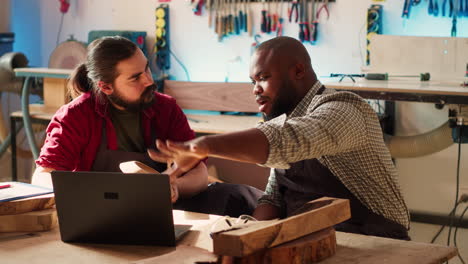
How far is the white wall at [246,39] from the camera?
13.6ft

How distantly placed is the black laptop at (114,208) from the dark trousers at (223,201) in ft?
2.84

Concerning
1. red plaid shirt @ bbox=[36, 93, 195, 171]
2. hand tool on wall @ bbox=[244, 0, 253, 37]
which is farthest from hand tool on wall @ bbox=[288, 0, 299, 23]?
red plaid shirt @ bbox=[36, 93, 195, 171]

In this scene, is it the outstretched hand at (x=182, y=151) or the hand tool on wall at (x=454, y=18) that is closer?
the outstretched hand at (x=182, y=151)

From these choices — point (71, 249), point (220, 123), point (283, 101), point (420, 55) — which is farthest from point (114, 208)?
point (420, 55)

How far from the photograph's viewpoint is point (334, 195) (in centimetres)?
191

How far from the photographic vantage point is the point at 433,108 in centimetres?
418

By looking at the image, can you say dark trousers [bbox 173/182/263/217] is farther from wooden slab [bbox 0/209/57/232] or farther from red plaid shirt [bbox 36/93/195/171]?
wooden slab [bbox 0/209/57/232]

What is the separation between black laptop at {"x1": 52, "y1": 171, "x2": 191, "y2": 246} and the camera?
158cm

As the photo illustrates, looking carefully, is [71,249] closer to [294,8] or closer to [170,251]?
[170,251]

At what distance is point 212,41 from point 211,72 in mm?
225

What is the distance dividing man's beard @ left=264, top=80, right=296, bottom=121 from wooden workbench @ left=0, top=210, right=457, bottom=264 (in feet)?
1.50

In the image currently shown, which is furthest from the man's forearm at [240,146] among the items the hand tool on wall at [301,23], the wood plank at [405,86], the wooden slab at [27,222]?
the hand tool on wall at [301,23]

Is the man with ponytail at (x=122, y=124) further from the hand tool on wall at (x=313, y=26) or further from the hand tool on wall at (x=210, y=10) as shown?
the hand tool on wall at (x=210, y=10)

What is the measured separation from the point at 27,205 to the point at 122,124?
89 cm
